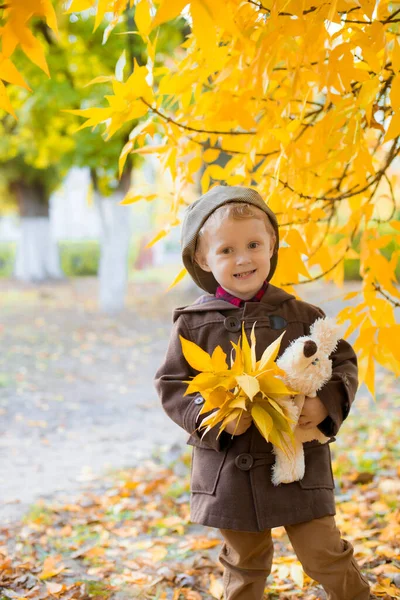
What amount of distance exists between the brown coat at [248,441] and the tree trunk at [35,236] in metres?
17.4

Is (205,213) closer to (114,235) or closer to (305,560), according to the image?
(305,560)

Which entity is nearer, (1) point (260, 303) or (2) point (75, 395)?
(1) point (260, 303)

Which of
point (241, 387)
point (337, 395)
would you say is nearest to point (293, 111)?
point (337, 395)

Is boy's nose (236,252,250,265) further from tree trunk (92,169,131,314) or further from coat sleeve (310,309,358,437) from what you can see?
tree trunk (92,169,131,314)

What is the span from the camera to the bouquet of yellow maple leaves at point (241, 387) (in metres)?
1.77

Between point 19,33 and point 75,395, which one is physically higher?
point 19,33

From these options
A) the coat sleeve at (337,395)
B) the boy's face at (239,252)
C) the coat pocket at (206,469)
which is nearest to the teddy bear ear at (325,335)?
the coat sleeve at (337,395)

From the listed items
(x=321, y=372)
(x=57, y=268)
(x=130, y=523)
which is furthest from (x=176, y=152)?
(x=57, y=268)

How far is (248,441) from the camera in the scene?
1998 millimetres

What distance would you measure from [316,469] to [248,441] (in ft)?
0.76

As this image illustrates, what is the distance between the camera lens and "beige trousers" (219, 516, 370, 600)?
2.02 metres

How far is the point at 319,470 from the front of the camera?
2.04m

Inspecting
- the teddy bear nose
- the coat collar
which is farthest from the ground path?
the teddy bear nose

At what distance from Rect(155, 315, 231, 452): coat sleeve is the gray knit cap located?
0.17m
